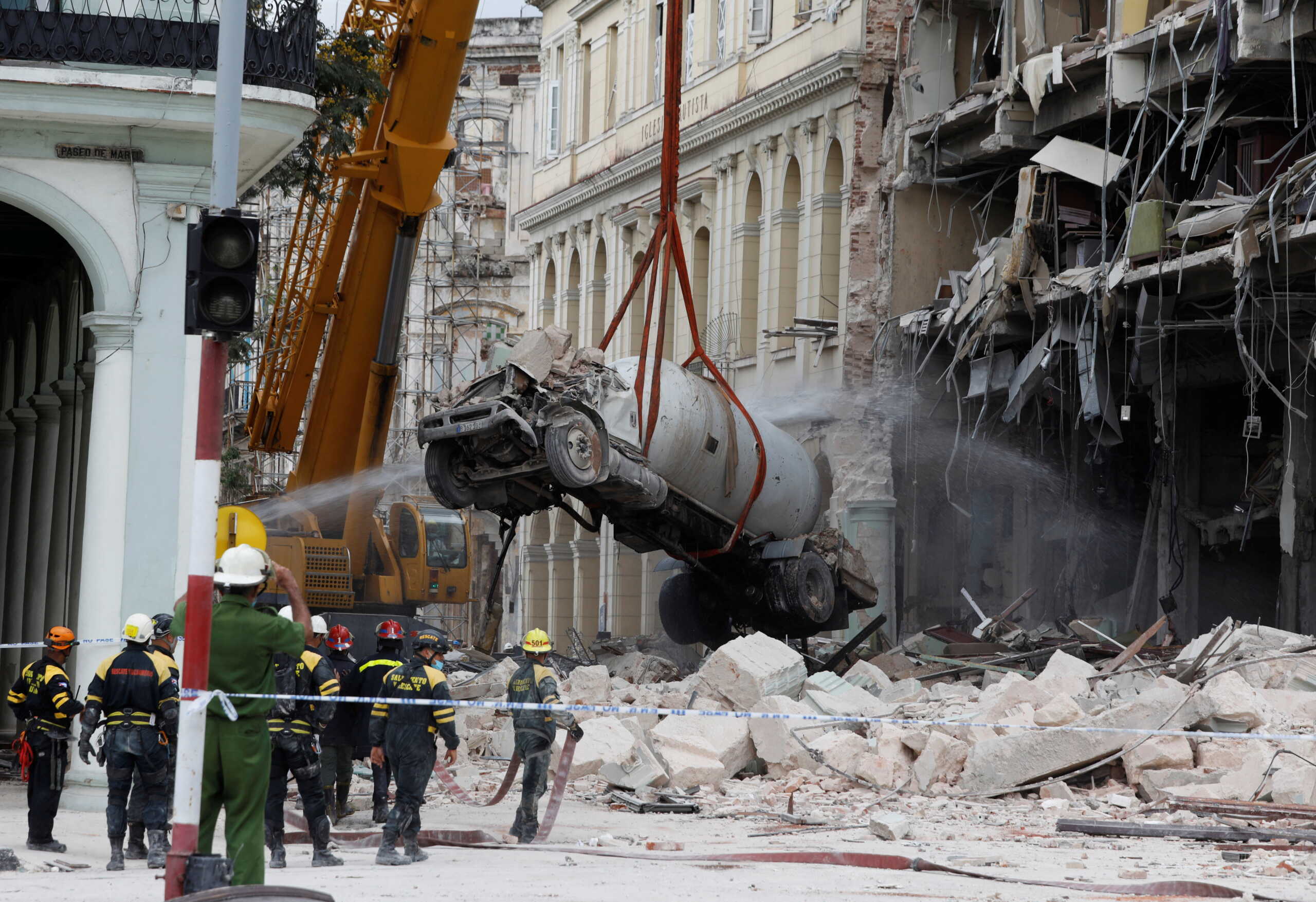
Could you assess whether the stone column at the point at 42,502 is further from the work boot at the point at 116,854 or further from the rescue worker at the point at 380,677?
the work boot at the point at 116,854

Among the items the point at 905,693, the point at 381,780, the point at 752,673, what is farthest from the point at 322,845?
the point at 905,693

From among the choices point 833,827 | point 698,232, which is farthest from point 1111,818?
point 698,232

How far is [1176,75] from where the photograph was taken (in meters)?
24.1

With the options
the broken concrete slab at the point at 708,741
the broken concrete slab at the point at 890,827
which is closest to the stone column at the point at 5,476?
the broken concrete slab at the point at 708,741

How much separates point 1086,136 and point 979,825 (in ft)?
52.5

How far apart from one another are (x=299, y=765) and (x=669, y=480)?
30.7 ft

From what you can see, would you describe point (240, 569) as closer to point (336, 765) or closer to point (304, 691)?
point (304, 691)

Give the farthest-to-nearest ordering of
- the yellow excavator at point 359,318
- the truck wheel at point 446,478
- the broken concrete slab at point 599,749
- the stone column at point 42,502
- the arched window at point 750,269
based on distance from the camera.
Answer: the arched window at point 750,269 → the stone column at point 42,502 → the truck wheel at point 446,478 → the yellow excavator at point 359,318 → the broken concrete slab at point 599,749

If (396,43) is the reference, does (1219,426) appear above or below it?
below

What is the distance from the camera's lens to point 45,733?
42.9 ft

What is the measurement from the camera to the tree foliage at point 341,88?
20734mm

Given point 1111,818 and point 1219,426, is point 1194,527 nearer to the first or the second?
point 1219,426

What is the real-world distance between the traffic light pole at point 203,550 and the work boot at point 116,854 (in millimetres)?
2743

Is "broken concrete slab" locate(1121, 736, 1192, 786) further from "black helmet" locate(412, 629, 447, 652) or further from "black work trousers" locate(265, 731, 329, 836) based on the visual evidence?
"black work trousers" locate(265, 731, 329, 836)
